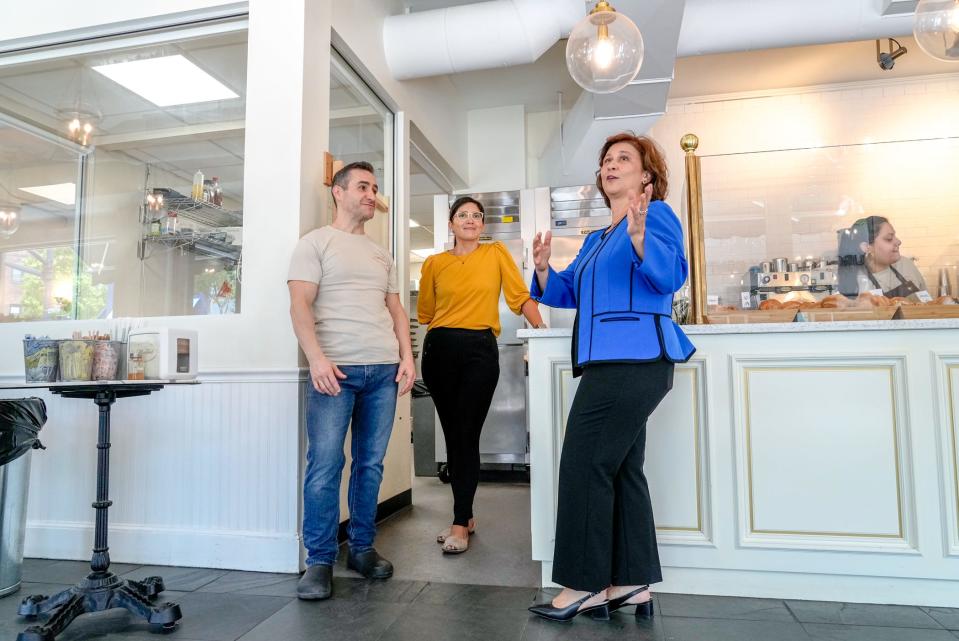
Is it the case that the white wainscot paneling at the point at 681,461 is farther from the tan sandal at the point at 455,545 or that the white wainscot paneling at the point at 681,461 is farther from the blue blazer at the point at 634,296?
the tan sandal at the point at 455,545

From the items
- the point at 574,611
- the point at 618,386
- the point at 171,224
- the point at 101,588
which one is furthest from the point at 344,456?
the point at 171,224

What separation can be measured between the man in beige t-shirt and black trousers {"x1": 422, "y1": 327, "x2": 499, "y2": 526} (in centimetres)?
27

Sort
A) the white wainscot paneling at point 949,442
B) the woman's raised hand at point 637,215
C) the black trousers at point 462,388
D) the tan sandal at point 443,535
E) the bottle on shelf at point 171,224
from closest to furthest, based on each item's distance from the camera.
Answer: the woman's raised hand at point 637,215
the white wainscot paneling at point 949,442
the black trousers at point 462,388
the tan sandal at point 443,535
the bottle on shelf at point 171,224

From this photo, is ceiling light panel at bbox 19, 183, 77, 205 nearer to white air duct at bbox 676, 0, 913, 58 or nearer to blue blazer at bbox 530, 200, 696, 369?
blue blazer at bbox 530, 200, 696, 369

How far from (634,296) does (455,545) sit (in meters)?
1.50

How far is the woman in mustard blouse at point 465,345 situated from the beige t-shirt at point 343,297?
0.41 metres

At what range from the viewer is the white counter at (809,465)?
211 cm

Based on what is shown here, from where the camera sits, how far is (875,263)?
100 inches

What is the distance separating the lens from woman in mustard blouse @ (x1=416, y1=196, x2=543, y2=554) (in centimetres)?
282

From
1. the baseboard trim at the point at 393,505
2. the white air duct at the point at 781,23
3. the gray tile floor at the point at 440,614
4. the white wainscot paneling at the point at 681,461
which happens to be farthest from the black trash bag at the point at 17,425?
the white air duct at the point at 781,23

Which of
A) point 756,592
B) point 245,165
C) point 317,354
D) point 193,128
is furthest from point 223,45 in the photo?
point 756,592

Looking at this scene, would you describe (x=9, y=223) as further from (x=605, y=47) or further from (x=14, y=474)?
(x=605, y=47)

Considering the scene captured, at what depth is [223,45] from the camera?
293cm

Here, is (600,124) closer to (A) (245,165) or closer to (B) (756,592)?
(A) (245,165)
